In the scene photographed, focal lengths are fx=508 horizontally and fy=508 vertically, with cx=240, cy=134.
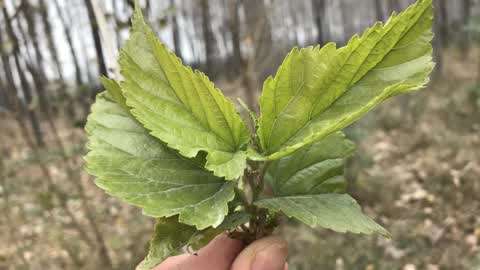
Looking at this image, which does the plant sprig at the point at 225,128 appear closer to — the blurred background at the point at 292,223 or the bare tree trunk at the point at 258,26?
the blurred background at the point at 292,223

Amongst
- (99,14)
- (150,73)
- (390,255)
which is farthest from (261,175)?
(390,255)

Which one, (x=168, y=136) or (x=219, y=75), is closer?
(x=168, y=136)

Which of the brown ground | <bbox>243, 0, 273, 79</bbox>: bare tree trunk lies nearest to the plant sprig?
the brown ground

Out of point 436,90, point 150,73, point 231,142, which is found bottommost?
point 436,90

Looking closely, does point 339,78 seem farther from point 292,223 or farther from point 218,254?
point 292,223

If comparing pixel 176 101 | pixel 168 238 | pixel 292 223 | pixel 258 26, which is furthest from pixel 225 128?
pixel 292 223

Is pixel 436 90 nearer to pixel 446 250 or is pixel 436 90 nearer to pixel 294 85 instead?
pixel 446 250
